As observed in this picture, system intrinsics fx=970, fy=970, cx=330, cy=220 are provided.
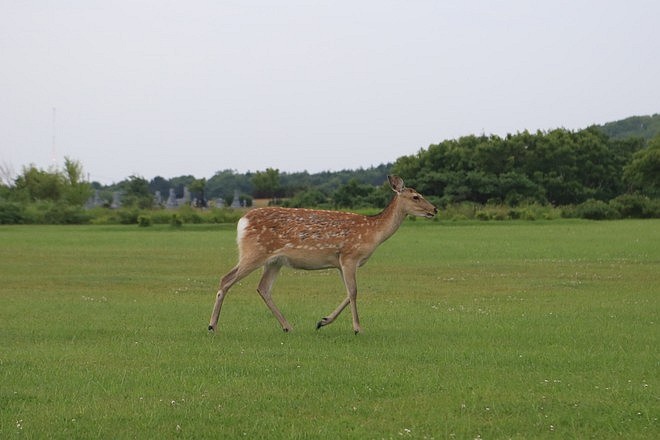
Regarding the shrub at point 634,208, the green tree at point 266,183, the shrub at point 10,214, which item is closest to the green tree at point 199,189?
the green tree at point 266,183

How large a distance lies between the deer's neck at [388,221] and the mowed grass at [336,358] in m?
1.36

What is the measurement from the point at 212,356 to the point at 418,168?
8235 cm

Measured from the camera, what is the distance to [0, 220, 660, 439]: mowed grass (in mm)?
8031

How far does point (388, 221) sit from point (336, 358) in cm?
355

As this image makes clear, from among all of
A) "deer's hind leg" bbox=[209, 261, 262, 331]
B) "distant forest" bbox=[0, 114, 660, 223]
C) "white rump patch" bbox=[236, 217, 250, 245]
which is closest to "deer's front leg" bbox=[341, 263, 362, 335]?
"deer's hind leg" bbox=[209, 261, 262, 331]

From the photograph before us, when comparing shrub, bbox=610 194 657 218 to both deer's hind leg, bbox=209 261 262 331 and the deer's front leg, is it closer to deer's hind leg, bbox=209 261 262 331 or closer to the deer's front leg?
the deer's front leg

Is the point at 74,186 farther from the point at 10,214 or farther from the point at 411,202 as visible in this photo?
the point at 411,202

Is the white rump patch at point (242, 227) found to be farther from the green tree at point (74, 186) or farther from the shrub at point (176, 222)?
the green tree at point (74, 186)

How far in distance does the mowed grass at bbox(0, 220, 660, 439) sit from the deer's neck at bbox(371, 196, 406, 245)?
4.47 feet

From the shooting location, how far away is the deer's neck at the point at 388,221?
14133mm

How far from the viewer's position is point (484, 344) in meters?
12.3

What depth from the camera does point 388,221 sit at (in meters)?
14.3

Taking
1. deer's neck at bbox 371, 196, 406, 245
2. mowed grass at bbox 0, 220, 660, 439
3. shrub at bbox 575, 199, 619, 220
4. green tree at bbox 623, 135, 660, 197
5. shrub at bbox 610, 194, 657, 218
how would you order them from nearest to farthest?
mowed grass at bbox 0, 220, 660, 439 < deer's neck at bbox 371, 196, 406, 245 < shrub at bbox 575, 199, 619, 220 < shrub at bbox 610, 194, 657, 218 < green tree at bbox 623, 135, 660, 197

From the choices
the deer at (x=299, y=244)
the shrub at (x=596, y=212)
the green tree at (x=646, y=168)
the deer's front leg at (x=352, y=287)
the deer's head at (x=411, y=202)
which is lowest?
the shrub at (x=596, y=212)
